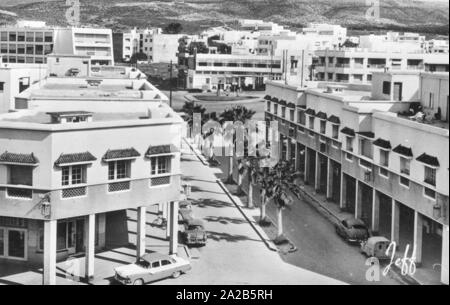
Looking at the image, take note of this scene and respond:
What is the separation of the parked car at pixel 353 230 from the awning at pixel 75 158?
13.7 metres

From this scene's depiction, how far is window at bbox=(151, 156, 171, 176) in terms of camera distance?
90.0 feet

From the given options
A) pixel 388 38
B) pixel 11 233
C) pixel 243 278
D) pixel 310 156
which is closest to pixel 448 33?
pixel 243 278

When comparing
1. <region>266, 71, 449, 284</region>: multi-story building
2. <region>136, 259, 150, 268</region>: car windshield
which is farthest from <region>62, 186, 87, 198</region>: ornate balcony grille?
<region>266, 71, 449, 284</region>: multi-story building

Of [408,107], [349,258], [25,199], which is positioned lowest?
[349,258]

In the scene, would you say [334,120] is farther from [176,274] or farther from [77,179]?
[77,179]

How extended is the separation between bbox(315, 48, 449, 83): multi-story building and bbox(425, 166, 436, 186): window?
217 ft

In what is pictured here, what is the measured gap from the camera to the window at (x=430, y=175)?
2720 cm

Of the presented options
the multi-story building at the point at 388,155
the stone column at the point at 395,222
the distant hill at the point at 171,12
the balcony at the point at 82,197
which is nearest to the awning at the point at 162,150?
the balcony at the point at 82,197

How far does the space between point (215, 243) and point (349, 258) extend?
6.47 metres

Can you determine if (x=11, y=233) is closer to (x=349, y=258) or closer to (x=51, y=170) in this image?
(x=51, y=170)

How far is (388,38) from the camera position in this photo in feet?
371

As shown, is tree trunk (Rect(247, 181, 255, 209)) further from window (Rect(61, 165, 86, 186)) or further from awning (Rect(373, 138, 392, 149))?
window (Rect(61, 165, 86, 186))

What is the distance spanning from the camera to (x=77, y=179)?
2500cm

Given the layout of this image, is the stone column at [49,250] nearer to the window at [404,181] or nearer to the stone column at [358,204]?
the window at [404,181]
